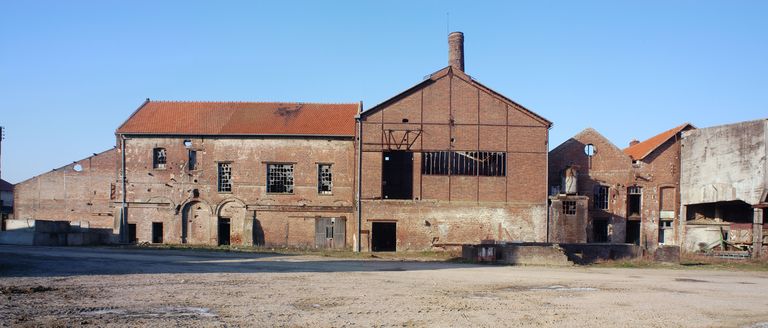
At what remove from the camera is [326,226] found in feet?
112

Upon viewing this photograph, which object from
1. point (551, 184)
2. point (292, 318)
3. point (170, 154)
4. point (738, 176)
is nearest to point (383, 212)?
point (551, 184)

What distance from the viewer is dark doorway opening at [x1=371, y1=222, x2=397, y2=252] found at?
32344 mm

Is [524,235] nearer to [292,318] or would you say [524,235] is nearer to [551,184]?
[551,184]

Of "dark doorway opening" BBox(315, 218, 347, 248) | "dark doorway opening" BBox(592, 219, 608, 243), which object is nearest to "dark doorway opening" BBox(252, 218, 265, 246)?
"dark doorway opening" BBox(315, 218, 347, 248)

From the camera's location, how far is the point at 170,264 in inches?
855

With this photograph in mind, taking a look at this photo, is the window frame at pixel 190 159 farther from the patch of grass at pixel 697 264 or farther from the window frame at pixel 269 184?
the patch of grass at pixel 697 264

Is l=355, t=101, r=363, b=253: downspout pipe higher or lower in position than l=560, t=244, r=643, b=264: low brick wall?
higher

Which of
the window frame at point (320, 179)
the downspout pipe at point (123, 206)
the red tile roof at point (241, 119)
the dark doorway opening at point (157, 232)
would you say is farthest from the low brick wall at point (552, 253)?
the downspout pipe at point (123, 206)

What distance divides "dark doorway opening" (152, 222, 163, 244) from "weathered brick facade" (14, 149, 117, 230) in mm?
2530

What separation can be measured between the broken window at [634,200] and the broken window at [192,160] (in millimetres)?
24300

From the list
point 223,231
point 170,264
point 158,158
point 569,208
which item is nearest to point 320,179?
point 223,231

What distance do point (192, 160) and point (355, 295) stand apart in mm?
22898

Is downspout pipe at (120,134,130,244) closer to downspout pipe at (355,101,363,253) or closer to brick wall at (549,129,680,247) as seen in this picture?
downspout pipe at (355,101,363,253)

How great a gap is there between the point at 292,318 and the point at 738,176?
27965mm
